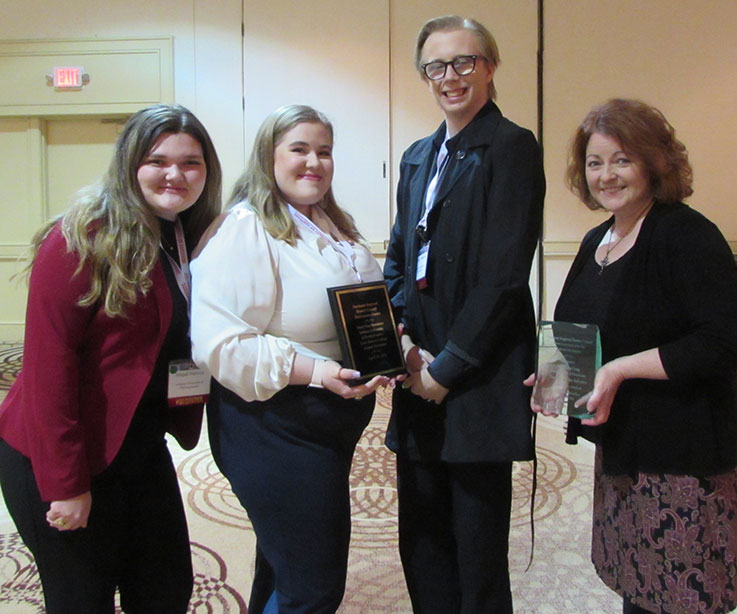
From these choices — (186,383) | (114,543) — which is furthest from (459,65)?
(114,543)

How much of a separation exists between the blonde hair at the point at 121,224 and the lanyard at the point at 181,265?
0.33 ft

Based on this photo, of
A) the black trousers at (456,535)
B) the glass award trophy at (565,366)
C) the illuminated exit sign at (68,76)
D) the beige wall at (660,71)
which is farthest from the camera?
the illuminated exit sign at (68,76)

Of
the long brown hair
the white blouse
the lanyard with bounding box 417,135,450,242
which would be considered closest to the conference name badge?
the white blouse

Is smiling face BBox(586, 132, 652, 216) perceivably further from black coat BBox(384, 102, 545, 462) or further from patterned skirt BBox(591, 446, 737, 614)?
patterned skirt BBox(591, 446, 737, 614)

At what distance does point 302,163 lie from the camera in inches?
53.7

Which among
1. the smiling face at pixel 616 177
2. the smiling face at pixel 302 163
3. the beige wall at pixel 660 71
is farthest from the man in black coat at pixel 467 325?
the beige wall at pixel 660 71

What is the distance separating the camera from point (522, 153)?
138 cm

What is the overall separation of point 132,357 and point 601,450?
3.76 feet

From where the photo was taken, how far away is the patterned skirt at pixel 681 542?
1.35 metres

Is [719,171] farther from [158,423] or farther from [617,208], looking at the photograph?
[158,423]

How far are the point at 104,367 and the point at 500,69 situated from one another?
4772mm

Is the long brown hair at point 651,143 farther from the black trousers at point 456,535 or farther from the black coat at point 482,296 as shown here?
the black trousers at point 456,535

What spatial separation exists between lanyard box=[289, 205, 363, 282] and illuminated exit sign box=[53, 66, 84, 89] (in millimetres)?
5040

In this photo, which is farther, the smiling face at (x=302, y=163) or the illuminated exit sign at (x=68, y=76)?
the illuminated exit sign at (x=68, y=76)
